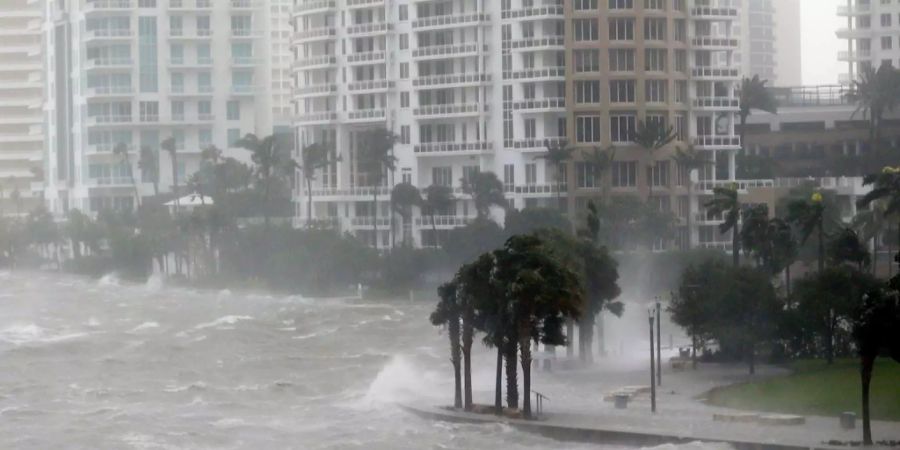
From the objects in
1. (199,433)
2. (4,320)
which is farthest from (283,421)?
(4,320)

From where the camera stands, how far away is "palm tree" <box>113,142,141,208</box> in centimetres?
13650

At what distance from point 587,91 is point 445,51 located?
350 inches

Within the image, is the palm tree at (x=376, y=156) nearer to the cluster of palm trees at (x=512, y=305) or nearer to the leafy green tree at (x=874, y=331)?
the cluster of palm trees at (x=512, y=305)

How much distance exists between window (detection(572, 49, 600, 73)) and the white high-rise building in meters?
39.4

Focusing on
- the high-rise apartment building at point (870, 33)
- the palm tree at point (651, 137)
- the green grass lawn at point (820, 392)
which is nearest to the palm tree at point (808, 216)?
the green grass lawn at point (820, 392)

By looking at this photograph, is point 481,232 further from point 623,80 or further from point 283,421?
point 283,421

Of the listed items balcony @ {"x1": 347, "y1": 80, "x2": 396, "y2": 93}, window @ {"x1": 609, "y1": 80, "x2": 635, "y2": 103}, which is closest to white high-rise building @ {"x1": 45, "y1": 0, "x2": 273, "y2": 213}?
balcony @ {"x1": 347, "y1": 80, "x2": 396, "y2": 93}

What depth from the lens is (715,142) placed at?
359 ft

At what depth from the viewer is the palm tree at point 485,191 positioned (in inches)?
4242

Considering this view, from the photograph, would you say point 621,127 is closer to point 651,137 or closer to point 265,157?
point 651,137

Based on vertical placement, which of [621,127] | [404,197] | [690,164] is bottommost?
[404,197]

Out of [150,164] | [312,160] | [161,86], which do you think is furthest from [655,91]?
[161,86]

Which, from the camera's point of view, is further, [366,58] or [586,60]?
[366,58]

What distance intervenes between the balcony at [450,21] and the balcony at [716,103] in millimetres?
11309
